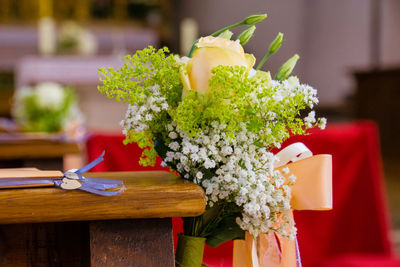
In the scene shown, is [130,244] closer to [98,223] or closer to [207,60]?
[98,223]

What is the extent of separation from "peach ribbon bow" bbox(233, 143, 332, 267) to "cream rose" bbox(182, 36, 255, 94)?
6.4 inches

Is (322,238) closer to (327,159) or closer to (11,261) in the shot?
(327,159)

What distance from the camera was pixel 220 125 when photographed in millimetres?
658

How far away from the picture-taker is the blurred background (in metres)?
6.70

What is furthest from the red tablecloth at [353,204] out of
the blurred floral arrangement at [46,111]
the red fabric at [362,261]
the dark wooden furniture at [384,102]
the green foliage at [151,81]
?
the dark wooden furniture at [384,102]

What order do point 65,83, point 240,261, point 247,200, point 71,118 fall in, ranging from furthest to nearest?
1. point 65,83
2. point 71,118
3. point 240,261
4. point 247,200

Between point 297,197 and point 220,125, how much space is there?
0.16 metres

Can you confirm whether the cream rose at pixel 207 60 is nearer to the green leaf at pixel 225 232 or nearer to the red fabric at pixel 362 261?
the green leaf at pixel 225 232

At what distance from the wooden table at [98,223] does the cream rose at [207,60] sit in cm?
13

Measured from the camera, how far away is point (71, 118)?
119 inches

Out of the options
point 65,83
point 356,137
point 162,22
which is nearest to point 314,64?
point 162,22

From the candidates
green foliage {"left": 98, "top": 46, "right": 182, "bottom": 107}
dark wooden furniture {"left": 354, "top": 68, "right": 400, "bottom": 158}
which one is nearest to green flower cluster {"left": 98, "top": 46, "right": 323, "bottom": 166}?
green foliage {"left": 98, "top": 46, "right": 182, "bottom": 107}

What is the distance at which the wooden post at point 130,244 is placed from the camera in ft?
2.19

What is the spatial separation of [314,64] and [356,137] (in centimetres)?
932
